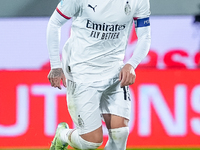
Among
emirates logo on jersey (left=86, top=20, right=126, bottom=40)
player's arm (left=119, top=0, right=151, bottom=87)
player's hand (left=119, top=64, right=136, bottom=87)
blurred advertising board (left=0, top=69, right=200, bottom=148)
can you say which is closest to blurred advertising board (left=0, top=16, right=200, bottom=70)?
blurred advertising board (left=0, top=69, right=200, bottom=148)

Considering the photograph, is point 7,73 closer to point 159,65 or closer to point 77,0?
point 159,65

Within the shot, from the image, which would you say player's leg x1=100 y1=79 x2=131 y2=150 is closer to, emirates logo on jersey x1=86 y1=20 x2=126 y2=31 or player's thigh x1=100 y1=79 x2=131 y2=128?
player's thigh x1=100 y1=79 x2=131 y2=128

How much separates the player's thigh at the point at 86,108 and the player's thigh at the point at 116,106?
0.07 m

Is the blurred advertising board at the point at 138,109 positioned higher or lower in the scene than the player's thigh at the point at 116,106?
lower

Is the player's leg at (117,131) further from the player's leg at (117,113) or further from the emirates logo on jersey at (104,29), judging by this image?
the emirates logo on jersey at (104,29)

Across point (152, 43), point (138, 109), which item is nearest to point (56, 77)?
point (138, 109)

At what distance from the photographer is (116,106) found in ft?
9.50

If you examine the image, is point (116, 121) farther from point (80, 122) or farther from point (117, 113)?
point (80, 122)

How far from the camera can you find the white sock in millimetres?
2869

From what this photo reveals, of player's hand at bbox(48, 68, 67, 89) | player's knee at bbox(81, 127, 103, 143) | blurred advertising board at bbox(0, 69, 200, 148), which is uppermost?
player's hand at bbox(48, 68, 67, 89)

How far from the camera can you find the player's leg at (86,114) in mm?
2893

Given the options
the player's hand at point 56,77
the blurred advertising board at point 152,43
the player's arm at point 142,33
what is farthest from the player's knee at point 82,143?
the blurred advertising board at point 152,43

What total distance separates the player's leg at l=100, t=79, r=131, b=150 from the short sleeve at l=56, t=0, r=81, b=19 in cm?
53

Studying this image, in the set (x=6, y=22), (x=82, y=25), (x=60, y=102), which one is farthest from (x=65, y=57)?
(x=6, y=22)
